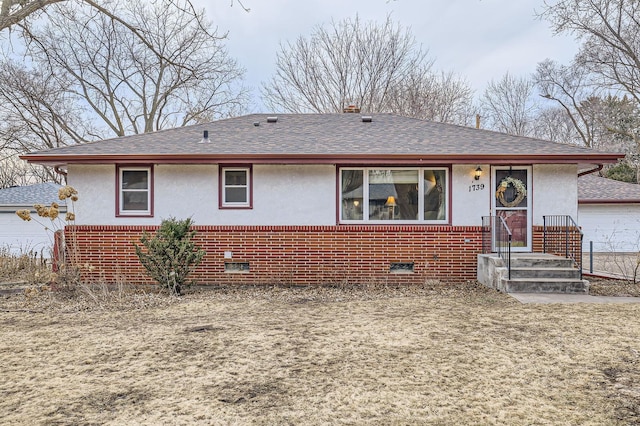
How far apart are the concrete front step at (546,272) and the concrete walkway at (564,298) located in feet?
1.59

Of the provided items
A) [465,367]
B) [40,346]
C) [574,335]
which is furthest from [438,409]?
[40,346]

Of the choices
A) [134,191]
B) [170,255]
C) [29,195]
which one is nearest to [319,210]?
[170,255]

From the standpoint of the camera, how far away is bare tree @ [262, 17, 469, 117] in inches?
899

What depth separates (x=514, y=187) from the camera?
8.91 meters

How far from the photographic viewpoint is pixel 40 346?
15.7 ft

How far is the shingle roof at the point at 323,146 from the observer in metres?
8.52

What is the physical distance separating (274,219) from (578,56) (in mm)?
19429

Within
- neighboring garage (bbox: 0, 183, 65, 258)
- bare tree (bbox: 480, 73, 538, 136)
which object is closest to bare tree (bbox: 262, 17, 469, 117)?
bare tree (bbox: 480, 73, 538, 136)

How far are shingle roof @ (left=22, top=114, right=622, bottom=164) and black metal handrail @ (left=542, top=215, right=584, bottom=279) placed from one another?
4.34ft

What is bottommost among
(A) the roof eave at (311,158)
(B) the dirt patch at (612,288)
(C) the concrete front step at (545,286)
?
(B) the dirt patch at (612,288)

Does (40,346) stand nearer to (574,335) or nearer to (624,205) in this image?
(574,335)

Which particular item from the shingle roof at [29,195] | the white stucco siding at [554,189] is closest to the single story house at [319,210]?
the white stucco siding at [554,189]

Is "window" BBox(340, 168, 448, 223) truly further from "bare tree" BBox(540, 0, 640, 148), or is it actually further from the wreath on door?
"bare tree" BBox(540, 0, 640, 148)

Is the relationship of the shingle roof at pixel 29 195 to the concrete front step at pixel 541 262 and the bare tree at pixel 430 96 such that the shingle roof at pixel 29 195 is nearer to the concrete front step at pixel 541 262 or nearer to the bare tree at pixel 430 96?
the concrete front step at pixel 541 262
